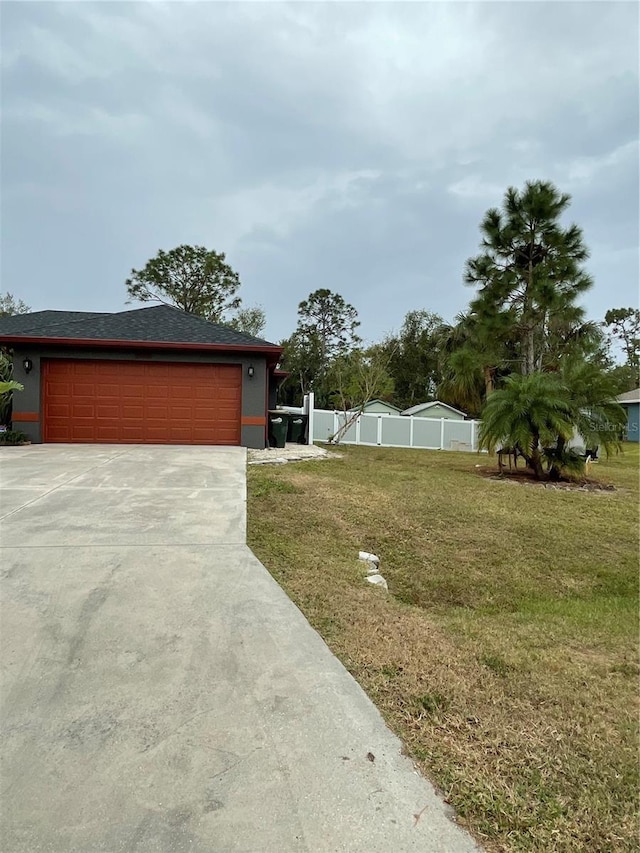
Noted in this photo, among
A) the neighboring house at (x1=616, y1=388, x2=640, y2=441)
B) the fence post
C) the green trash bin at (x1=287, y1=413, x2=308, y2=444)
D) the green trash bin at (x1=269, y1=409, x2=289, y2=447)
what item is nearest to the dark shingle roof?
the green trash bin at (x1=269, y1=409, x2=289, y2=447)

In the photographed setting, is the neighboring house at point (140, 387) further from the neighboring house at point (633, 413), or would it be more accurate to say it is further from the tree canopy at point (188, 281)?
the neighboring house at point (633, 413)

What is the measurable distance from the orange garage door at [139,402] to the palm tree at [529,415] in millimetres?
6080

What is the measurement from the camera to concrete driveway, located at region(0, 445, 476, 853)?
1541 millimetres

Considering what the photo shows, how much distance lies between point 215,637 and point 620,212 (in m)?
15.8

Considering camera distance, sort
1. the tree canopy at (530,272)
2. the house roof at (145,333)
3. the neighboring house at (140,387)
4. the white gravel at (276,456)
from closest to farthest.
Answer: the white gravel at (276,456)
the house roof at (145,333)
the neighboring house at (140,387)
the tree canopy at (530,272)

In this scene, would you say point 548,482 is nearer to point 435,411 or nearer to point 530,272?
point 530,272

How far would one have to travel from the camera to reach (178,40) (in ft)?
33.6

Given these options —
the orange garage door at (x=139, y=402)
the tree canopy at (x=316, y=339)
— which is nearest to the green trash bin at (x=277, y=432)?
the orange garage door at (x=139, y=402)

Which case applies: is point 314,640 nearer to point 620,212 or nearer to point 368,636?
point 368,636

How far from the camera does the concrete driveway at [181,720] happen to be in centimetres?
154

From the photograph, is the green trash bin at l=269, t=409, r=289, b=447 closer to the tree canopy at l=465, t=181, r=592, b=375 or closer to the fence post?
the fence post

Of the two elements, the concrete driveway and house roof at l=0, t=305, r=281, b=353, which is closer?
the concrete driveway

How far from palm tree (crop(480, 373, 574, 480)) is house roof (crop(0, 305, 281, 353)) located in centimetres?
540

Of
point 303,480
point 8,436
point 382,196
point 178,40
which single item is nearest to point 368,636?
point 303,480
